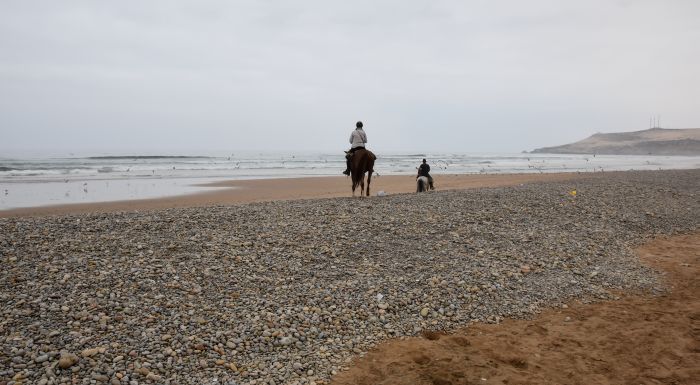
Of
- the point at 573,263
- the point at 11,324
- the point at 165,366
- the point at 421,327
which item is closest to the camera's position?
the point at 165,366

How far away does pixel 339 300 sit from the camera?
7.05m

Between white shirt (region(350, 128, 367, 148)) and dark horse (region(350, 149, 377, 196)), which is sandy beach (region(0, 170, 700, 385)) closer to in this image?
dark horse (region(350, 149, 377, 196))

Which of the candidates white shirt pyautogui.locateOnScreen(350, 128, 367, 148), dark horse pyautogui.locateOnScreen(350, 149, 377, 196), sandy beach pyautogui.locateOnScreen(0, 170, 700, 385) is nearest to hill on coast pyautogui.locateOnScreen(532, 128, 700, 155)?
dark horse pyautogui.locateOnScreen(350, 149, 377, 196)

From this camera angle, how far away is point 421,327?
21.5 ft

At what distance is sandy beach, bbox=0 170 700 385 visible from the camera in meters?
5.35

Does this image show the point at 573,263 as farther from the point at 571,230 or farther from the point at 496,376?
the point at 496,376

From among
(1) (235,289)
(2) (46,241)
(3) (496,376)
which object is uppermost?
(2) (46,241)

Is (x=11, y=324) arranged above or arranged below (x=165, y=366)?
above

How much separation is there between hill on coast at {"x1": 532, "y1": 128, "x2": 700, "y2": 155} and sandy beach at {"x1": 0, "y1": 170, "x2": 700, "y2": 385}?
5398 inches

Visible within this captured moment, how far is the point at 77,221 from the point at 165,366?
22.2 ft

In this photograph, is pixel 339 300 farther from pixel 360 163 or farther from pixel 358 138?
pixel 358 138

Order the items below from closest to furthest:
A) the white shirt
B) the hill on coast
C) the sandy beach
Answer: the sandy beach < the white shirt < the hill on coast

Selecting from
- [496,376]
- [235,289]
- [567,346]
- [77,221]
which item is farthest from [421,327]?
[77,221]

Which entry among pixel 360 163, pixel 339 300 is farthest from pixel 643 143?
pixel 339 300
